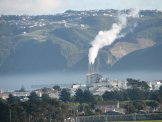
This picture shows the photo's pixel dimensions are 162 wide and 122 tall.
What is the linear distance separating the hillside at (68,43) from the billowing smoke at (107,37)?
1012 millimetres

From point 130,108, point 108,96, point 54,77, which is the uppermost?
point 54,77

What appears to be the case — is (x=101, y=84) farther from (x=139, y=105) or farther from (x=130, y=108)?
(x=130, y=108)

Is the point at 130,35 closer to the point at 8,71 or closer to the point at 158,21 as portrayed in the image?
the point at 158,21

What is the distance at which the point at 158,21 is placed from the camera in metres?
170

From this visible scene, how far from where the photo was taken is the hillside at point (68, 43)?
160 metres

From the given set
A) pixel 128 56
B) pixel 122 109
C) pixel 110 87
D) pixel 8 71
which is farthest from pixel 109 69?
pixel 122 109

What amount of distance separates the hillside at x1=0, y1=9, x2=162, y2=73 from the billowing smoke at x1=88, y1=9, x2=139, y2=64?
3.32 ft

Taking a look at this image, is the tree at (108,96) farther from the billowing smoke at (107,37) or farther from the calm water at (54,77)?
the billowing smoke at (107,37)

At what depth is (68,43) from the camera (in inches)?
6432

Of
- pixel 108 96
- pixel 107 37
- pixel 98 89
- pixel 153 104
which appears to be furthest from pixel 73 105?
pixel 107 37

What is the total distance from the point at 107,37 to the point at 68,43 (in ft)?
20.1

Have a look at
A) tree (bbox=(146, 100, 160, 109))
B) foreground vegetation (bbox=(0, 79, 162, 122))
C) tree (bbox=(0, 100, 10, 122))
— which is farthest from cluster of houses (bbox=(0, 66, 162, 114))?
tree (bbox=(0, 100, 10, 122))

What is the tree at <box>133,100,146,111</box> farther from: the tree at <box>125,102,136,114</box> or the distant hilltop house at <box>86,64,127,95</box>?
the distant hilltop house at <box>86,64,127,95</box>

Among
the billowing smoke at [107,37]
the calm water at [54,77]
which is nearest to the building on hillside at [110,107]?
the calm water at [54,77]
